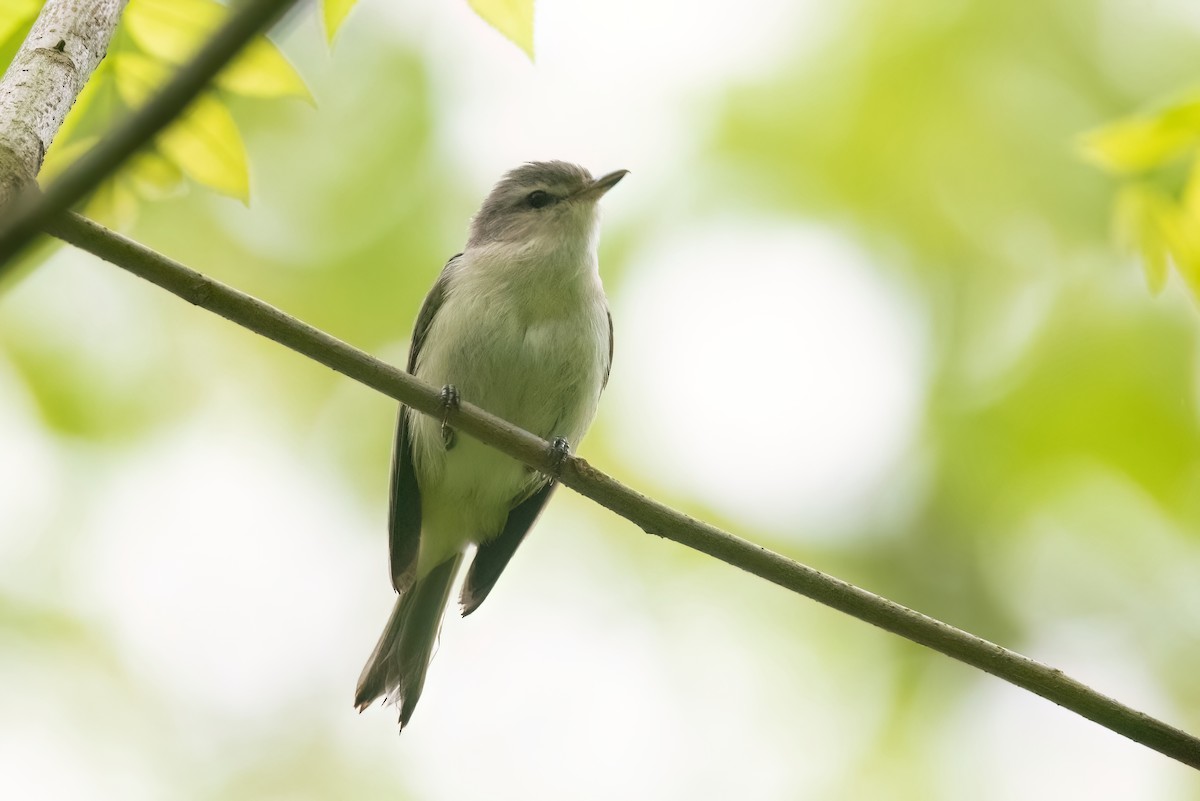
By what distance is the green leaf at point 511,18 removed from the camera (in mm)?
2838

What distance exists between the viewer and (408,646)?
5746 millimetres

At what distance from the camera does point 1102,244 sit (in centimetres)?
910

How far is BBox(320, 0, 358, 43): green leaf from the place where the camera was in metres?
2.88

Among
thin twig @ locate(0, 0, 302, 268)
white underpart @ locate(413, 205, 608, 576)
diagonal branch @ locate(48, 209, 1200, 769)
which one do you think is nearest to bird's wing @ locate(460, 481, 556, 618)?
white underpart @ locate(413, 205, 608, 576)

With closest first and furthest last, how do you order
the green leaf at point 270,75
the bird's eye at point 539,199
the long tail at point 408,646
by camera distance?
the green leaf at point 270,75 → the long tail at point 408,646 → the bird's eye at point 539,199

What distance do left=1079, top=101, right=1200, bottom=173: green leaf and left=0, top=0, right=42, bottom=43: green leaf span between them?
10.2 feet

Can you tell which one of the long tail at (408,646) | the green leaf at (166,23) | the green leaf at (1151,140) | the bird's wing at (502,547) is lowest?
the long tail at (408,646)

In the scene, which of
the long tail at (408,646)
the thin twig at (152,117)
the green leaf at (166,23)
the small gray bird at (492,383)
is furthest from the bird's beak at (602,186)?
the thin twig at (152,117)

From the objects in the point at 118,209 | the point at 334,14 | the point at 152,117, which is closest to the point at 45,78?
the point at 334,14

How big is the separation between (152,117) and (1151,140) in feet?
10.2

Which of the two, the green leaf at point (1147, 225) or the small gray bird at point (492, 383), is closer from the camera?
the green leaf at point (1147, 225)

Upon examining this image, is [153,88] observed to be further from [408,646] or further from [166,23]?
[408,646]

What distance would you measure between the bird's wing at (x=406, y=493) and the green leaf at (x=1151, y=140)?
10.9 feet

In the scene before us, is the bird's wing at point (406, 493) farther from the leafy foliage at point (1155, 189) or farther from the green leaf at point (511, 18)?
the leafy foliage at point (1155, 189)
